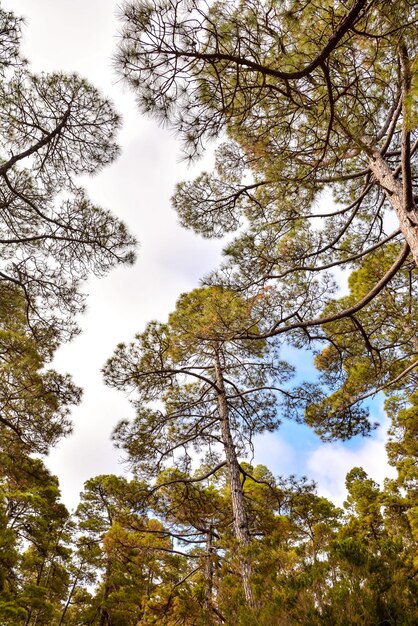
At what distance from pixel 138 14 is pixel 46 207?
364 cm

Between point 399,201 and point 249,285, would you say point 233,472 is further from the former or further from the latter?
point 399,201

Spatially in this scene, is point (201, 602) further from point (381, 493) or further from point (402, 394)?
point (381, 493)

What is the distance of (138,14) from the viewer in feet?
8.40

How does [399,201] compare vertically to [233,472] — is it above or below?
above

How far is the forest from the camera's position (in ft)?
9.00

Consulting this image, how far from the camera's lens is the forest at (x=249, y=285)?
9.00 ft

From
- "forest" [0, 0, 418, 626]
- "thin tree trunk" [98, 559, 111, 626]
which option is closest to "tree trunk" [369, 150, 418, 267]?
"forest" [0, 0, 418, 626]

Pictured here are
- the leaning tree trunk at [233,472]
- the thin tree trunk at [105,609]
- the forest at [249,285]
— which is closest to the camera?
the forest at [249,285]

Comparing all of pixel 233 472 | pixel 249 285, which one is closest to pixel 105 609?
pixel 233 472

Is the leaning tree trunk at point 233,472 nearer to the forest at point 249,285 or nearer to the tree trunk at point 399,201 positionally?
the forest at point 249,285

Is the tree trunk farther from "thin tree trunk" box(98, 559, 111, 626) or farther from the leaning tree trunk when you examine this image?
"thin tree trunk" box(98, 559, 111, 626)

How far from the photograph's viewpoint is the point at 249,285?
5.39 m

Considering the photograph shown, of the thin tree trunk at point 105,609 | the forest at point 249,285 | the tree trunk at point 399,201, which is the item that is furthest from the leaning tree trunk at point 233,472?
the thin tree trunk at point 105,609

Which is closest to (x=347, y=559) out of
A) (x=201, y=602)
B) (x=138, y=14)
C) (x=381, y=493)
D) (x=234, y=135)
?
(x=201, y=602)
